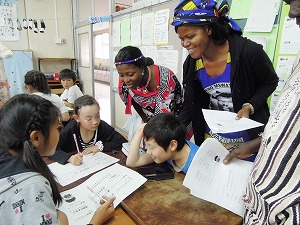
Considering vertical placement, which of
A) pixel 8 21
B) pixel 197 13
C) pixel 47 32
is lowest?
pixel 197 13

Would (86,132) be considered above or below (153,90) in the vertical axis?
below

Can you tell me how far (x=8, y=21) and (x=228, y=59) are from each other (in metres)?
4.29

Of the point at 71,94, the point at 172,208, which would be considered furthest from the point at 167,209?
the point at 71,94

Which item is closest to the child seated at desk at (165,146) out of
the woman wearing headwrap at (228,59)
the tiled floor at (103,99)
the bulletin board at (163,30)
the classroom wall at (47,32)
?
the woman wearing headwrap at (228,59)

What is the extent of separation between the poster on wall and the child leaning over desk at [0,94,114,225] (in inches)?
163

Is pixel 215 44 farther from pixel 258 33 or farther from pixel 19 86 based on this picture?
pixel 19 86

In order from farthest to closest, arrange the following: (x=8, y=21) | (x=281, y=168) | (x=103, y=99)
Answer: (x=103, y=99) → (x=8, y=21) → (x=281, y=168)

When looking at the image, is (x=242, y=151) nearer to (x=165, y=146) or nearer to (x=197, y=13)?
(x=165, y=146)

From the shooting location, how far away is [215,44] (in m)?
1.02

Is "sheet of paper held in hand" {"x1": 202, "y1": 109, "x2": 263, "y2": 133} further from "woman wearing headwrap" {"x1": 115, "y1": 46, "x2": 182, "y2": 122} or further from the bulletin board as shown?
the bulletin board

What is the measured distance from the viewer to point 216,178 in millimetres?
847

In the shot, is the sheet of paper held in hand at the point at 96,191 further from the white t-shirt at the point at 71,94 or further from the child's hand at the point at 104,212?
the white t-shirt at the point at 71,94

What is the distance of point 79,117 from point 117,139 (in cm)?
30

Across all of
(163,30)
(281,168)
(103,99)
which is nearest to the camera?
(281,168)
